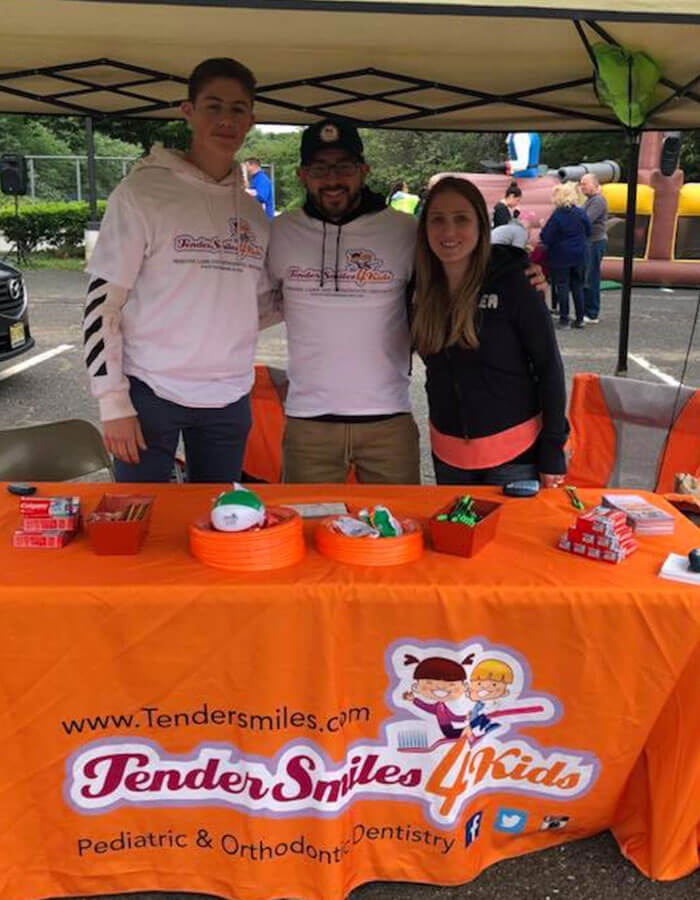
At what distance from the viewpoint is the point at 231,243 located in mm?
2303

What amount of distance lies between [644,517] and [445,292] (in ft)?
2.71

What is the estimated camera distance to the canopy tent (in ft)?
8.45

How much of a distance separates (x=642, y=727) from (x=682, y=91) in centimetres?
255

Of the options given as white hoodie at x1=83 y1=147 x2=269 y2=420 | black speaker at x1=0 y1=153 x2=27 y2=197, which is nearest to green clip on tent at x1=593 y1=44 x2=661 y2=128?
white hoodie at x1=83 y1=147 x2=269 y2=420

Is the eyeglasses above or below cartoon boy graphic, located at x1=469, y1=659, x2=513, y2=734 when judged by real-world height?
above

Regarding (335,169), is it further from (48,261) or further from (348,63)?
(48,261)

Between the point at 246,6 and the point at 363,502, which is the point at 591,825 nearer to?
the point at 363,502

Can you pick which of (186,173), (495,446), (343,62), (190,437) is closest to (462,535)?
(495,446)

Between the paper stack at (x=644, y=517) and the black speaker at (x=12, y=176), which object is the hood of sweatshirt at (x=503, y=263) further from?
the black speaker at (x=12, y=176)

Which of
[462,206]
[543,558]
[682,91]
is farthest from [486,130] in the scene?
[543,558]

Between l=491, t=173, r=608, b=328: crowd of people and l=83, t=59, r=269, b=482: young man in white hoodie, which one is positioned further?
l=491, t=173, r=608, b=328: crowd of people

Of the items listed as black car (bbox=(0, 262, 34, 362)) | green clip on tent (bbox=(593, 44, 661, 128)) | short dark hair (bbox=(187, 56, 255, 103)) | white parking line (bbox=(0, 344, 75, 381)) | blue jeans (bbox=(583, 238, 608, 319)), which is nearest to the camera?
short dark hair (bbox=(187, 56, 255, 103))

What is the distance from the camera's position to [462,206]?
2217 mm

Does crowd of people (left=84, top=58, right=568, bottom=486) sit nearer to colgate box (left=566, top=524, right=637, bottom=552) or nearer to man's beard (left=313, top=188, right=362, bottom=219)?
man's beard (left=313, top=188, right=362, bottom=219)
